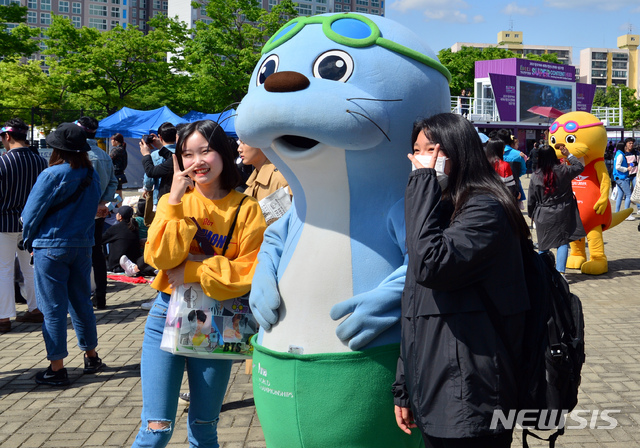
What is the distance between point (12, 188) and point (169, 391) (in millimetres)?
3767

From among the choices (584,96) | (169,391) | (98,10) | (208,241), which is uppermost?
(98,10)

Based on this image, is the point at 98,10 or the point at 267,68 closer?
the point at 267,68

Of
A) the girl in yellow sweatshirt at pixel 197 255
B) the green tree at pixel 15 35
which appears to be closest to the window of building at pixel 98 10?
the green tree at pixel 15 35

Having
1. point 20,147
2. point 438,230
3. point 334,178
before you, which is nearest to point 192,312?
point 334,178

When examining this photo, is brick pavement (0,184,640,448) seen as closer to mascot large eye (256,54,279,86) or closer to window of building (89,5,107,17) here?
mascot large eye (256,54,279,86)

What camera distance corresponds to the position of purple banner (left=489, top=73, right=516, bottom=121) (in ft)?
119

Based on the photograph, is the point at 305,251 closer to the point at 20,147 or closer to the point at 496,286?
the point at 496,286

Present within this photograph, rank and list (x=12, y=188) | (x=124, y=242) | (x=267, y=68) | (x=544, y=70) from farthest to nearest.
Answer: (x=544, y=70)
(x=124, y=242)
(x=12, y=188)
(x=267, y=68)

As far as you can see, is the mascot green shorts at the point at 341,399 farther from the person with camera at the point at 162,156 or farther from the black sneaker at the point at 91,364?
the person with camera at the point at 162,156

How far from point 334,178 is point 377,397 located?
88 cm

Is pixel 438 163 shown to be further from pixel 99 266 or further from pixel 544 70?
pixel 544 70

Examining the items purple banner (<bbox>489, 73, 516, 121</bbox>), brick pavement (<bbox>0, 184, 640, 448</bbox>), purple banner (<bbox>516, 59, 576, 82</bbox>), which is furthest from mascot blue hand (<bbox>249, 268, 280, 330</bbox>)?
purple banner (<bbox>516, 59, 576, 82</bbox>)

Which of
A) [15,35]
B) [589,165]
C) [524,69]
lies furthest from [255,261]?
[524,69]

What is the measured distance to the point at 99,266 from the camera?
23.0ft
